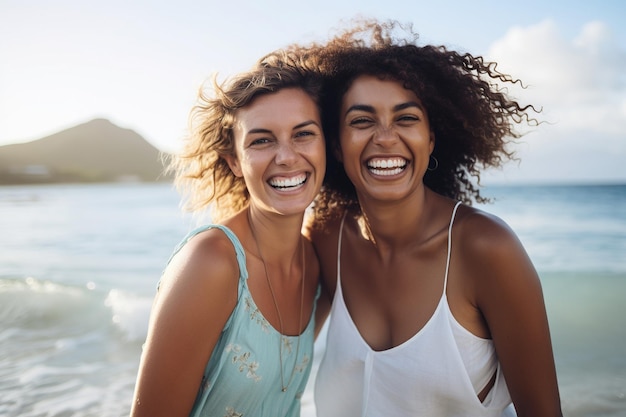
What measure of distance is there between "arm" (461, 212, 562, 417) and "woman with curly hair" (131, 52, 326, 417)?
1081mm

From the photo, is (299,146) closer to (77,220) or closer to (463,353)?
(463,353)

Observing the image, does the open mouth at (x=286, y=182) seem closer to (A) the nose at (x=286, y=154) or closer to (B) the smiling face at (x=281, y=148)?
(B) the smiling face at (x=281, y=148)

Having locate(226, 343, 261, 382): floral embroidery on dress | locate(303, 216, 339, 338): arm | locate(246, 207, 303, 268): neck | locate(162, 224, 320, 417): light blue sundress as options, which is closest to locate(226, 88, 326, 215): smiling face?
locate(246, 207, 303, 268): neck

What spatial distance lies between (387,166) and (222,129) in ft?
3.62

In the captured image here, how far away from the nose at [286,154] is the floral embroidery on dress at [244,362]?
110 cm

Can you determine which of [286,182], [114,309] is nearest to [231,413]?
[286,182]

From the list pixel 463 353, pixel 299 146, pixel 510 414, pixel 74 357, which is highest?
pixel 299 146

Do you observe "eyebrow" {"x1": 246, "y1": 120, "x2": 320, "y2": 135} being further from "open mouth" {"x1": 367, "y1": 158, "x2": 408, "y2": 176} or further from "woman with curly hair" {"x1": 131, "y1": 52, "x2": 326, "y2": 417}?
"open mouth" {"x1": 367, "y1": 158, "x2": 408, "y2": 176}

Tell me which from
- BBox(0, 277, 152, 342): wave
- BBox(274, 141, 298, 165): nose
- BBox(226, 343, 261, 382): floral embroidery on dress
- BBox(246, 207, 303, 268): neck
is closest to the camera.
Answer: BBox(226, 343, 261, 382): floral embroidery on dress

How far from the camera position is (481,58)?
11.0ft

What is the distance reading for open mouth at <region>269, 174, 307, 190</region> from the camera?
9.77 feet

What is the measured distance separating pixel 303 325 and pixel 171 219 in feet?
59.2

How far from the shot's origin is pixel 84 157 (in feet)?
196

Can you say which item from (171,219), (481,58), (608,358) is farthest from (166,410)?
(171,219)
